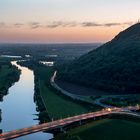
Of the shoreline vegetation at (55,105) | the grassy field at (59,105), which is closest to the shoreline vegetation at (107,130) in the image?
the shoreline vegetation at (55,105)

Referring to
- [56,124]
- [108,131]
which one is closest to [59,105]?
[56,124]

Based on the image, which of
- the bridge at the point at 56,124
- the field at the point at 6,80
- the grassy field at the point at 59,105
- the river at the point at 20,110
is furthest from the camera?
the field at the point at 6,80

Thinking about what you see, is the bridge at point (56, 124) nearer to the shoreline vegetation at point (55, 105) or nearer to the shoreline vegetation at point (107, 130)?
the shoreline vegetation at point (107, 130)

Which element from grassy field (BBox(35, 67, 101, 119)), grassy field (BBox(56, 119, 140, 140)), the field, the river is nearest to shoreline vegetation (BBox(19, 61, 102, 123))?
grassy field (BBox(35, 67, 101, 119))

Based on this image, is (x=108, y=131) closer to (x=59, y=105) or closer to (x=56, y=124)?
(x=56, y=124)

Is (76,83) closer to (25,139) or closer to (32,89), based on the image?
(32,89)

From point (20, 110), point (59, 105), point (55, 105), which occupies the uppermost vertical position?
point (55, 105)

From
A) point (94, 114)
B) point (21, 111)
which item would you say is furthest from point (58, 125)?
point (21, 111)
